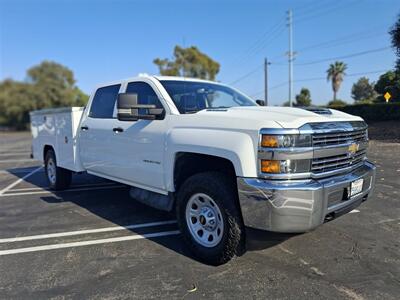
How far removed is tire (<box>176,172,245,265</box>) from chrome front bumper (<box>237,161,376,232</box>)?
0.69 ft

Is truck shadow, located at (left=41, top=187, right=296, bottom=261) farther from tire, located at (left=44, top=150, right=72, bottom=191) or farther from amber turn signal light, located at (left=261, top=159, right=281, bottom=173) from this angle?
amber turn signal light, located at (left=261, top=159, right=281, bottom=173)

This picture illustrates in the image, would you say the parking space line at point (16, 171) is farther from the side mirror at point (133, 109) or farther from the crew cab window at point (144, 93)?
the side mirror at point (133, 109)

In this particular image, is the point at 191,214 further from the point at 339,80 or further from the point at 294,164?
the point at 339,80

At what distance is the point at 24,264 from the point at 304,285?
2928 millimetres

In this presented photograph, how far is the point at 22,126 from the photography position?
5300 cm

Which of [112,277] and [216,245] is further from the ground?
[216,245]

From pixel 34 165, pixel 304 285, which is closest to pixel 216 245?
pixel 304 285

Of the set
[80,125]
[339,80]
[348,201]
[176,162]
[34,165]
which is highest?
[339,80]

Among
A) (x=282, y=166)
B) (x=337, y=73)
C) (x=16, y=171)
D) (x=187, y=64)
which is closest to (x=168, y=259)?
(x=282, y=166)

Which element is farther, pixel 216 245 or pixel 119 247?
pixel 119 247

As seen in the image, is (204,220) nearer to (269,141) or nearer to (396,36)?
(269,141)

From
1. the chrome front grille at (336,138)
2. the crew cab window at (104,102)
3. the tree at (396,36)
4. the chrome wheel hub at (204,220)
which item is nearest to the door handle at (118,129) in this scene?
the crew cab window at (104,102)

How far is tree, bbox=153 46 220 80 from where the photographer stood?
4900 cm

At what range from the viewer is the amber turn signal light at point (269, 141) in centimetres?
301
